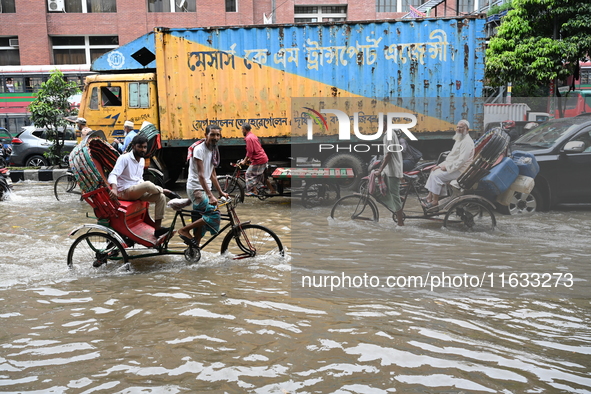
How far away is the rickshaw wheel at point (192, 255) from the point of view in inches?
216

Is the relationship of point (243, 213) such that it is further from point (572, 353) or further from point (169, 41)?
point (572, 353)

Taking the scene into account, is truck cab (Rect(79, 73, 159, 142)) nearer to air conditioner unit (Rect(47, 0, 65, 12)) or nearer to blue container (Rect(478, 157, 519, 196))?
blue container (Rect(478, 157, 519, 196))

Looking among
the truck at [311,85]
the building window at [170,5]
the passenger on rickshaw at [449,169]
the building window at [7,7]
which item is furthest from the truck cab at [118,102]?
the building window at [7,7]

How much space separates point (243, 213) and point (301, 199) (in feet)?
3.73

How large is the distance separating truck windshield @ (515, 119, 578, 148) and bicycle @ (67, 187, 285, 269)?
4.71 meters

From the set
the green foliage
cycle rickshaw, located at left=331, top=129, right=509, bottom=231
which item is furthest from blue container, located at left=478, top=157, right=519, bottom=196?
the green foliage

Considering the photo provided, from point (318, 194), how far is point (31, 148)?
1107 centimetres

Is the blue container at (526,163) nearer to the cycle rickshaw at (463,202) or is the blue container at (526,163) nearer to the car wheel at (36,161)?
the cycle rickshaw at (463,202)

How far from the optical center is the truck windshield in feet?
26.5

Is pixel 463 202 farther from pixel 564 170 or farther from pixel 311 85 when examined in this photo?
pixel 311 85

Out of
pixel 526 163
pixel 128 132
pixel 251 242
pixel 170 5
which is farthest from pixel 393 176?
pixel 170 5

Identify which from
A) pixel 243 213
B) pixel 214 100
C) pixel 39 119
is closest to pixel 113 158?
pixel 243 213

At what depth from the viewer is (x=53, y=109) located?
48.8ft

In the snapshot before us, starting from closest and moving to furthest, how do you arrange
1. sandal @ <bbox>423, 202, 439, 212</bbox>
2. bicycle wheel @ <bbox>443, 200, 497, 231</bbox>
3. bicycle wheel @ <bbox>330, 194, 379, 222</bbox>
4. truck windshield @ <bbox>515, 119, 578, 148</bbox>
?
bicycle wheel @ <bbox>443, 200, 497, 231</bbox> → sandal @ <bbox>423, 202, 439, 212</bbox> → bicycle wheel @ <bbox>330, 194, 379, 222</bbox> → truck windshield @ <bbox>515, 119, 578, 148</bbox>
